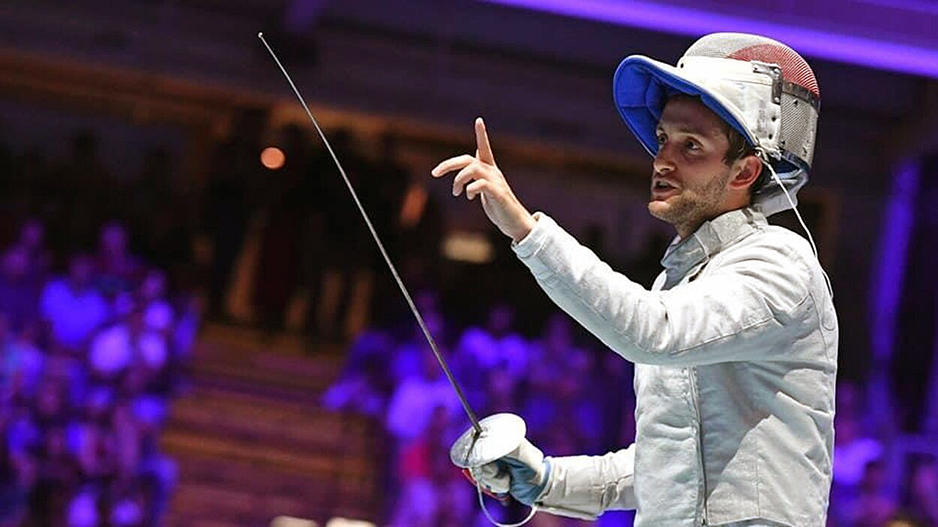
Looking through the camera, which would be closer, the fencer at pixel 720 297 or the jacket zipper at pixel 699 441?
the fencer at pixel 720 297

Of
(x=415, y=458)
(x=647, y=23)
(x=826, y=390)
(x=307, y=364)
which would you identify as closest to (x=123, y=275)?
(x=307, y=364)

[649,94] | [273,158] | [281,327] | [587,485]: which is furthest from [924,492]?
[649,94]

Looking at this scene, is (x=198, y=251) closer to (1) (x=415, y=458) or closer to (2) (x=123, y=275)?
(2) (x=123, y=275)

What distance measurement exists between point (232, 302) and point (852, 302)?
3678mm

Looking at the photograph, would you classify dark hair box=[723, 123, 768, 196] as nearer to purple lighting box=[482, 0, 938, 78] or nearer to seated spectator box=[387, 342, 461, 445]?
purple lighting box=[482, 0, 938, 78]

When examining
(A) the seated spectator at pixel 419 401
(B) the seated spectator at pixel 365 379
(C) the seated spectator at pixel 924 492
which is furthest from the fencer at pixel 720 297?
(B) the seated spectator at pixel 365 379

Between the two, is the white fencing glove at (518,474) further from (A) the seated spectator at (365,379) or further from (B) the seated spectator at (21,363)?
(A) the seated spectator at (365,379)

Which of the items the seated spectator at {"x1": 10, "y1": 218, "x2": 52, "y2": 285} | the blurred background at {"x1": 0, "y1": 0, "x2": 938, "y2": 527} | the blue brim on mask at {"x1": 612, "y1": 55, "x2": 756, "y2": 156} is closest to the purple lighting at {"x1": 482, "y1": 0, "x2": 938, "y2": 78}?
the blurred background at {"x1": 0, "y1": 0, "x2": 938, "y2": 527}

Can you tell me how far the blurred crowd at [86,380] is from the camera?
673 cm

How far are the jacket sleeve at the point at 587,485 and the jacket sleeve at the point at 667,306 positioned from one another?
0.45 meters

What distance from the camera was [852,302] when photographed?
891 cm

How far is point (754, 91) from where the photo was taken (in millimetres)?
2045

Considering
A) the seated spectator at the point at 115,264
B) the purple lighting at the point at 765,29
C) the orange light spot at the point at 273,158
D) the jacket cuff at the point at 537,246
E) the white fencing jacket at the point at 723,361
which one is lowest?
the white fencing jacket at the point at 723,361

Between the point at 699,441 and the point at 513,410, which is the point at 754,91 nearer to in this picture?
the point at 699,441
